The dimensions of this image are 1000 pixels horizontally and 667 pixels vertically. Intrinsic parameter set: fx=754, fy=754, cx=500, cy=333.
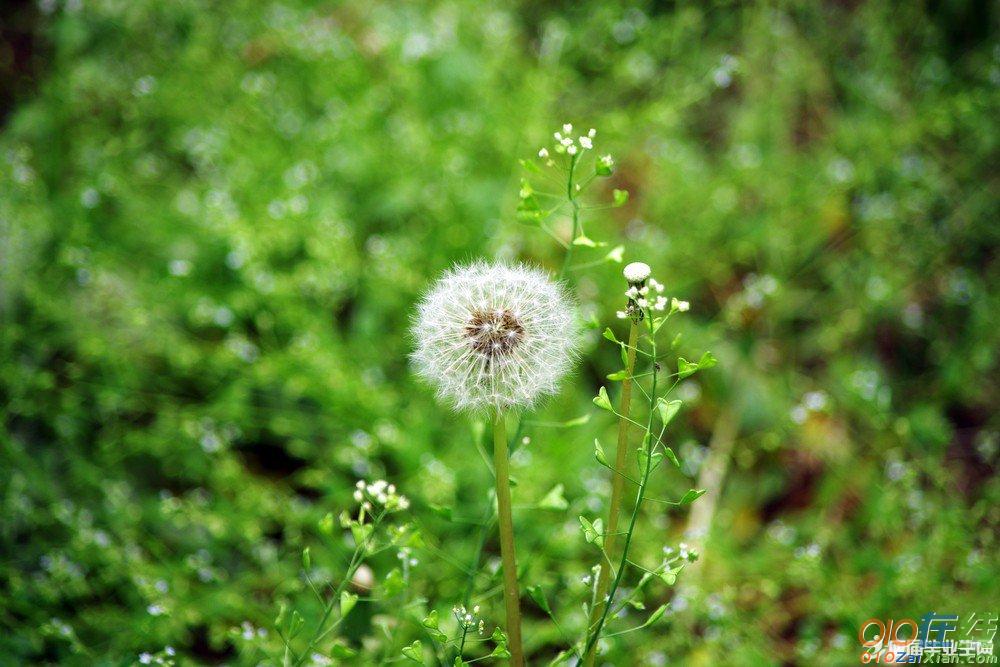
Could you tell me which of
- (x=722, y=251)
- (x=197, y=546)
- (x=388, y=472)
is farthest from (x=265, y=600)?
(x=722, y=251)

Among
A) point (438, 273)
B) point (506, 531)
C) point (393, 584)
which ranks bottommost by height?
point (393, 584)

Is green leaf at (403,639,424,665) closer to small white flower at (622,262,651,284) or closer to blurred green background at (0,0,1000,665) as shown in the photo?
blurred green background at (0,0,1000,665)

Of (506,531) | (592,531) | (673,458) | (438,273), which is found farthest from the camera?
(438,273)

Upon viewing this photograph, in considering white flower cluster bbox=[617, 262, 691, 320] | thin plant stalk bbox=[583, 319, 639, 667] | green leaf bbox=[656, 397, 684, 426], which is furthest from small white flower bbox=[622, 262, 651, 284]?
green leaf bbox=[656, 397, 684, 426]

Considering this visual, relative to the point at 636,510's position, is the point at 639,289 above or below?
above

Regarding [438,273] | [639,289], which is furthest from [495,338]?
[438,273]

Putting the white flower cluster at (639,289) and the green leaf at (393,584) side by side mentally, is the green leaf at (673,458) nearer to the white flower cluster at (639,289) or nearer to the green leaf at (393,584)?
the white flower cluster at (639,289)

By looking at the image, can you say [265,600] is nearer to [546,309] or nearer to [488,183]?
[546,309]

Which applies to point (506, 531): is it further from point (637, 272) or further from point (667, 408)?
point (637, 272)

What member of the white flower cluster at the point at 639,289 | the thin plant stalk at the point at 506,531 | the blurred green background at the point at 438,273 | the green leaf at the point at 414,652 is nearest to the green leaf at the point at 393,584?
the green leaf at the point at 414,652
